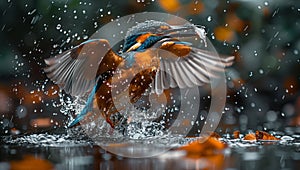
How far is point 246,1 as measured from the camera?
5.73m

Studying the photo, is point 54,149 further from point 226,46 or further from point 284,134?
point 226,46

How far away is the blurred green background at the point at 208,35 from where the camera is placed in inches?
224

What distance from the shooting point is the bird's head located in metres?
3.85

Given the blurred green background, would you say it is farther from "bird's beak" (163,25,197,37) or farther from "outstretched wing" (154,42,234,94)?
"bird's beak" (163,25,197,37)

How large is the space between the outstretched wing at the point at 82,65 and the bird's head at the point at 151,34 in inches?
9.9

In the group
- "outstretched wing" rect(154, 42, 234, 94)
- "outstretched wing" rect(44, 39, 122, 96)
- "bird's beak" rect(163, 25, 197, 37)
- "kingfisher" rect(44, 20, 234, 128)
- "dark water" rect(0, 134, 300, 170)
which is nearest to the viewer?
"dark water" rect(0, 134, 300, 170)

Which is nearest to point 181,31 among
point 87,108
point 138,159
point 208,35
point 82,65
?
point 82,65

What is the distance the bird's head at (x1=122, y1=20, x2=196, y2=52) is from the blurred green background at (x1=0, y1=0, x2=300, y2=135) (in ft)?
5.46

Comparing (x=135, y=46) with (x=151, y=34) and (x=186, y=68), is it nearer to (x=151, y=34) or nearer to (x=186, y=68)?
(x=151, y=34)

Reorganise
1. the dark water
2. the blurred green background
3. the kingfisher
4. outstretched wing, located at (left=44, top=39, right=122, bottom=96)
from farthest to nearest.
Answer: the blurred green background
the kingfisher
outstretched wing, located at (left=44, top=39, right=122, bottom=96)
the dark water

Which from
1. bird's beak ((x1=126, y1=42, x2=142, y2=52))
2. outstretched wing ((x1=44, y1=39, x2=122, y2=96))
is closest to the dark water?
outstretched wing ((x1=44, y1=39, x2=122, y2=96))

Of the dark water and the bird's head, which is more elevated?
the bird's head

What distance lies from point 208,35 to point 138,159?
9.94 ft

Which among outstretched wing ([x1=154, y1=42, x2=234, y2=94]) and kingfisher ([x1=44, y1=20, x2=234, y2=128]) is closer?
kingfisher ([x1=44, y1=20, x2=234, y2=128])
